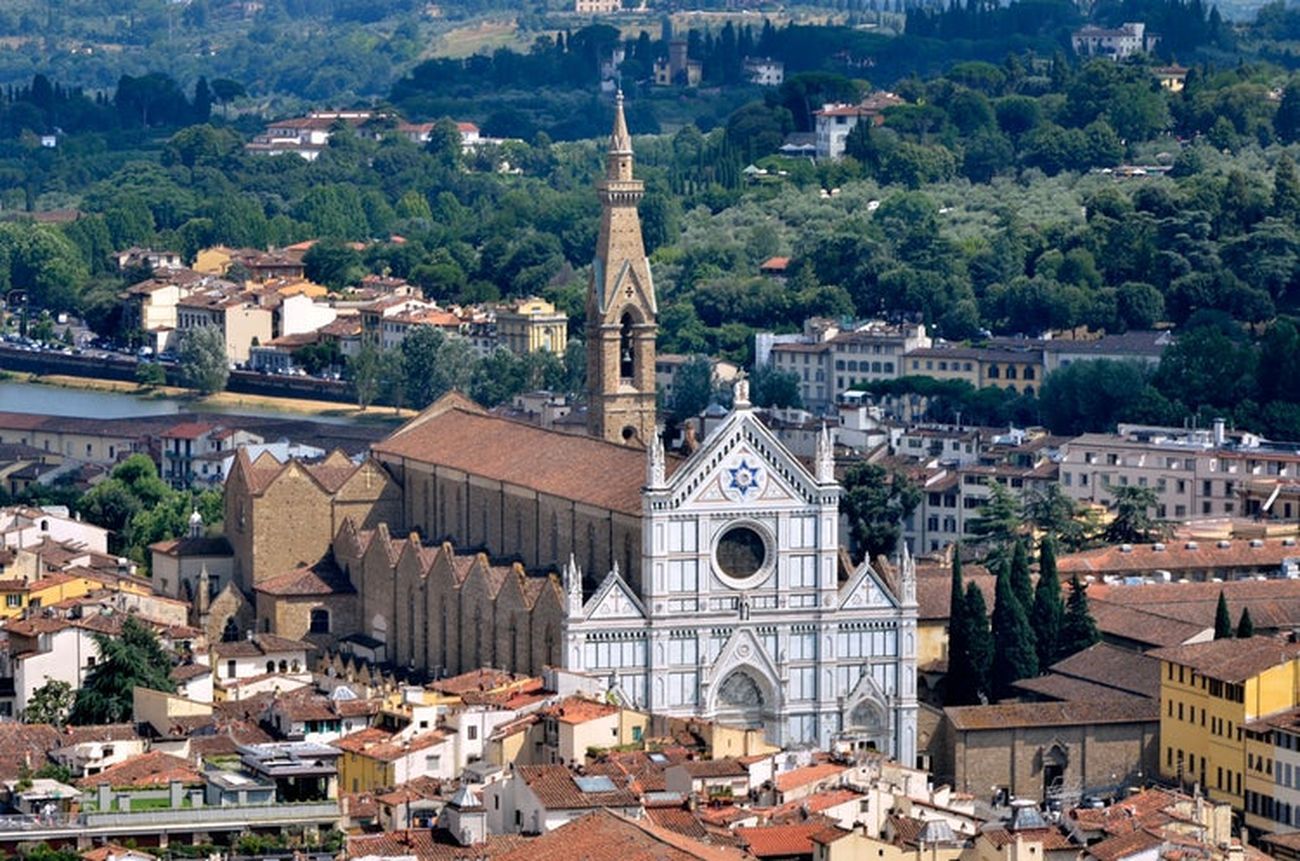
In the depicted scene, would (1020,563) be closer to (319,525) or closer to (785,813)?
(319,525)

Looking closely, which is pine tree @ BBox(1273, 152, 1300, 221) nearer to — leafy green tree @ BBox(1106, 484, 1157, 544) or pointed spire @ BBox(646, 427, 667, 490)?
leafy green tree @ BBox(1106, 484, 1157, 544)

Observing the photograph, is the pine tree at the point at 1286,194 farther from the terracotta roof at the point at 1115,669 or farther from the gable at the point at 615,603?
the gable at the point at 615,603

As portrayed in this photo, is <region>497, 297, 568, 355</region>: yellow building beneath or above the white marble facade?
beneath

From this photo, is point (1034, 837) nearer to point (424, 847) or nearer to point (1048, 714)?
point (424, 847)

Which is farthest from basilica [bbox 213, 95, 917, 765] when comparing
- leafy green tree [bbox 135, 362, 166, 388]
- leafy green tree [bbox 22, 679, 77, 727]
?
leafy green tree [bbox 135, 362, 166, 388]

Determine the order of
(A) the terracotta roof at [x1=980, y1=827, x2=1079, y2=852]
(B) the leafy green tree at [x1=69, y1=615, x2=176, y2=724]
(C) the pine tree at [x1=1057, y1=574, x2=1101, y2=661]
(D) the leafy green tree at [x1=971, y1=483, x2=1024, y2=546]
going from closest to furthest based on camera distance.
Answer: (A) the terracotta roof at [x1=980, y1=827, x2=1079, y2=852], (B) the leafy green tree at [x1=69, y1=615, x2=176, y2=724], (C) the pine tree at [x1=1057, y1=574, x2=1101, y2=661], (D) the leafy green tree at [x1=971, y1=483, x2=1024, y2=546]

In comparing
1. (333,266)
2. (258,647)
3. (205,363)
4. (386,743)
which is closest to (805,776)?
(386,743)

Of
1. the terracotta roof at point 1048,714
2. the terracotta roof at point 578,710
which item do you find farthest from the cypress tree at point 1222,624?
the terracotta roof at point 578,710
